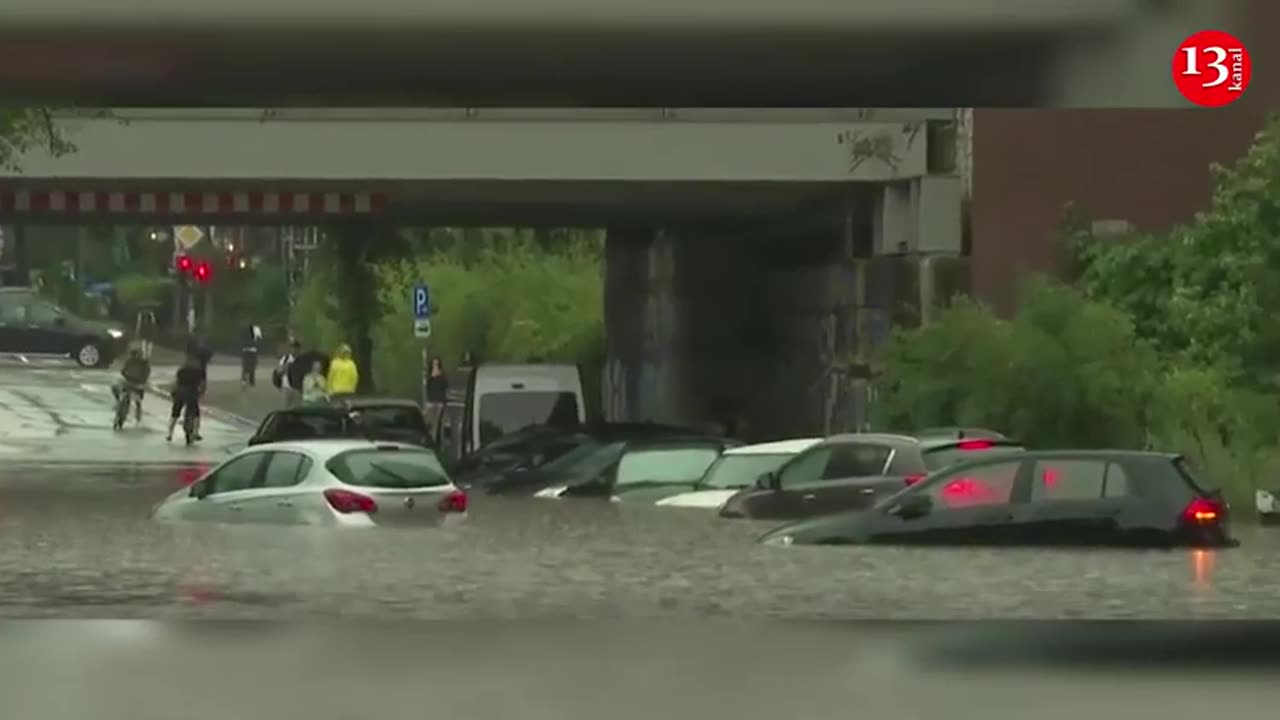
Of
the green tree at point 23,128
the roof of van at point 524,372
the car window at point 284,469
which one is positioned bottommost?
the car window at point 284,469

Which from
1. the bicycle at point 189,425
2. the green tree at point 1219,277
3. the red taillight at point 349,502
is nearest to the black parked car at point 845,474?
the red taillight at point 349,502

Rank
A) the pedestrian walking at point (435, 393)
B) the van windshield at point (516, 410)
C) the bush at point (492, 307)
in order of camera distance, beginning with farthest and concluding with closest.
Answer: the bush at point (492, 307) < the pedestrian walking at point (435, 393) < the van windshield at point (516, 410)

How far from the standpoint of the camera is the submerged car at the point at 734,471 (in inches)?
1044

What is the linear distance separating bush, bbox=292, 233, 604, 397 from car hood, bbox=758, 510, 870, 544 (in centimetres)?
3501

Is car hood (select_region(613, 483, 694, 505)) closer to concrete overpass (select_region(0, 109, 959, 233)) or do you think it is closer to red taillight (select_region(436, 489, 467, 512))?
red taillight (select_region(436, 489, 467, 512))

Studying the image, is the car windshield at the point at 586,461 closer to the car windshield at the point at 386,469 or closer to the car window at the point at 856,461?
the car window at the point at 856,461

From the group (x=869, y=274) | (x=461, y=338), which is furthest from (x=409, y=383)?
(x=869, y=274)

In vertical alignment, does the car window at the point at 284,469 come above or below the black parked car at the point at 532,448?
above

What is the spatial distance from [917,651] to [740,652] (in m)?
0.88

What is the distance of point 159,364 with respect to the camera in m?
86.4

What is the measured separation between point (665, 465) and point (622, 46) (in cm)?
1663

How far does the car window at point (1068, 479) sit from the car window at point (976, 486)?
0.18 meters

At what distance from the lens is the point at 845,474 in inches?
988

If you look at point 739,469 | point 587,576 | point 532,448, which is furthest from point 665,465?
point 587,576
